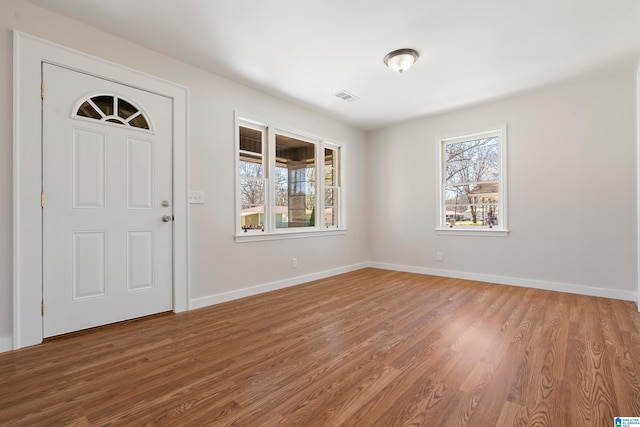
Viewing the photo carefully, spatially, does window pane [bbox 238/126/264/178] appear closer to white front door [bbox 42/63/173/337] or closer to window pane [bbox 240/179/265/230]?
window pane [bbox 240/179/265/230]

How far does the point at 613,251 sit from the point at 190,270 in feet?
15.8

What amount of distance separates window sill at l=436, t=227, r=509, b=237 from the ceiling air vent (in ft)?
8.02

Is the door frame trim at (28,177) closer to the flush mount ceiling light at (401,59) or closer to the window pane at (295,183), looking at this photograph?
the window pane at (295,183)

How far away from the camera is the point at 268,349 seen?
2.22 meters

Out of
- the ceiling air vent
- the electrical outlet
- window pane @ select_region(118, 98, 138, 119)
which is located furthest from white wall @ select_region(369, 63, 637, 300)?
window pane @ select_region(118, 98, 138, 119)

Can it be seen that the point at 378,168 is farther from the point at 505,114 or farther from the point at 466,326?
the point at 466,326

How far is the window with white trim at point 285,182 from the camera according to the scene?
3881mm

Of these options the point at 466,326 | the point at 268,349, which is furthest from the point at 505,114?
the point at 268,349

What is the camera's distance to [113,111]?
9.05ft

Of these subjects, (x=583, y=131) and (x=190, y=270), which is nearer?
(x=190, y=270)

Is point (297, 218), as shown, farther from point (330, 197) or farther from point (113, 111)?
point (113, 111)

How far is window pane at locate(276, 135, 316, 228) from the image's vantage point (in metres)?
4.32

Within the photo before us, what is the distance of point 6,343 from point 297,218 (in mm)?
3193

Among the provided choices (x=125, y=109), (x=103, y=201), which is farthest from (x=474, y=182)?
(x=103, y=201)
